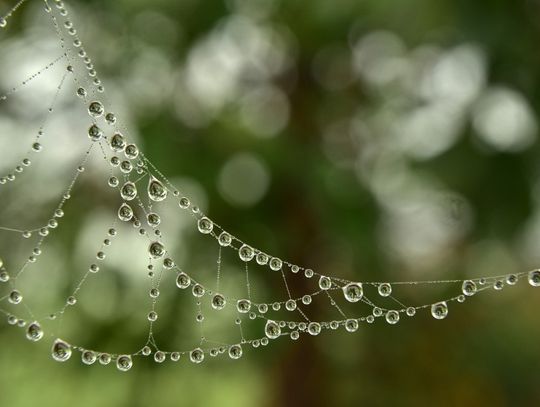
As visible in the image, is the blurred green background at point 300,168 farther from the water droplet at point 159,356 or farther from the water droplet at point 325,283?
the water droplet at point 325,283

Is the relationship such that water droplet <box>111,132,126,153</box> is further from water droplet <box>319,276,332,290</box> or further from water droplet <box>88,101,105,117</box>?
water droplet <box>319,276,332,290</box>

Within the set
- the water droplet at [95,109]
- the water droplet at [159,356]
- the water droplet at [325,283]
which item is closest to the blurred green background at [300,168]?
the water droplet at [159,356]

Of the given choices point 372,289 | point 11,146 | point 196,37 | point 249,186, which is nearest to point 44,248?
point 11,146

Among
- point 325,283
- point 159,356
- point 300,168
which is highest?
point 300,168

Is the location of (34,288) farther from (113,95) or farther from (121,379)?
(113,95)

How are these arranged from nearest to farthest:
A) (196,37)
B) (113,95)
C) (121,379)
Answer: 1. (113,95)
2. (196,37)
3. (121,379)

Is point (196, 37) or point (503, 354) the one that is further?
point (503, 354)

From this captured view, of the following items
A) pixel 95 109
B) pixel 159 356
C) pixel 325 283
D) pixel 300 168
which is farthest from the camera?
pixel 300 168

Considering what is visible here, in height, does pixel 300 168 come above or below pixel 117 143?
above

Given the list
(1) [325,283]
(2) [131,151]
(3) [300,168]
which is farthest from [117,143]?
(3) [300,168]

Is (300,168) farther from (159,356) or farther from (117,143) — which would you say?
(117,143)
